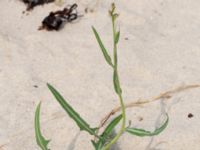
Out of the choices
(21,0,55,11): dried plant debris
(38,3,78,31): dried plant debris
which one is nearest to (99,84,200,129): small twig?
(38,3,78,31): dried plant debris

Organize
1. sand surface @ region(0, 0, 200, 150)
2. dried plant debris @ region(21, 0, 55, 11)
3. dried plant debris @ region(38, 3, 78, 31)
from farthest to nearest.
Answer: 1. dried plant debris @ region(21, 0, 55, 11)
2. dried plant debris @ region(38, 3, 78, 31)
3. sand surface @ region(0, 0, 200, 150)

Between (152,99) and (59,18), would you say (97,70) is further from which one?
(59,18)

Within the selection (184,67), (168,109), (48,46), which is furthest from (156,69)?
(48,46)

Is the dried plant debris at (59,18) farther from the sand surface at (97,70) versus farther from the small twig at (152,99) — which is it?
the small twig at (152,99)

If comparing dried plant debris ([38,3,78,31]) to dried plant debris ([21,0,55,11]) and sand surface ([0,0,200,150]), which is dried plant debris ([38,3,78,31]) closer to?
sand surface ([0,0,200,150])

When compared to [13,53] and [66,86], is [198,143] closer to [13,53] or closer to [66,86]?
[66,86]

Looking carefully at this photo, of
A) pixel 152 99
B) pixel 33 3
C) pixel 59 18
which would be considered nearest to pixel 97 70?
pixel 152 99

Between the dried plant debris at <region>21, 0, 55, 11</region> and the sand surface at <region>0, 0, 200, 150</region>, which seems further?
the dried plant debris at <region>21, 0, 55, 11</region>
